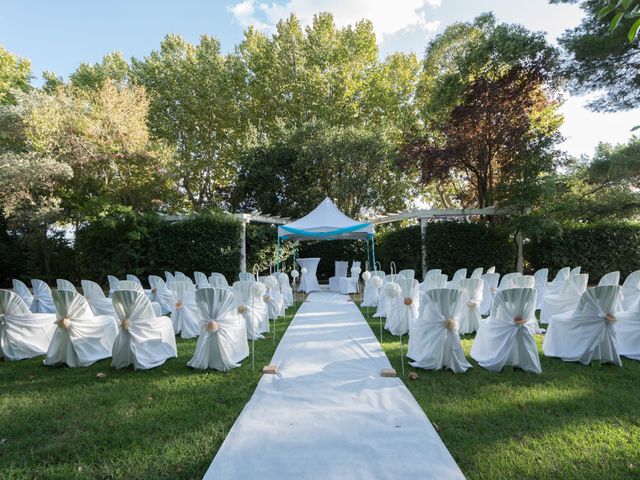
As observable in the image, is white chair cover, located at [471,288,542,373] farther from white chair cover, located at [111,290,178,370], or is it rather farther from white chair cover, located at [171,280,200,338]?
white chair cover, located at [171,280,200,338]

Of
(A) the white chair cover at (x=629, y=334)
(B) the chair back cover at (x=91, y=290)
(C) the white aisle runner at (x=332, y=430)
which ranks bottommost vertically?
(C) the white aisle runner at (x=332, y=430)

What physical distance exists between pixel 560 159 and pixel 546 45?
3.33 metres

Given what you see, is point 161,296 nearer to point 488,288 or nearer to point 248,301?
point 248,301

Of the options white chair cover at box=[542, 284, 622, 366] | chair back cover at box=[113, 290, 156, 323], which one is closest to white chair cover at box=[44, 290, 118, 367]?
chair back cover at box=[113, 290, 156, 323]

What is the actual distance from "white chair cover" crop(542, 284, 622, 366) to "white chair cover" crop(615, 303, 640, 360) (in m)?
0.52

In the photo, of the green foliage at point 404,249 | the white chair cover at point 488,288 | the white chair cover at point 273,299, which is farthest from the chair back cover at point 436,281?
the green foliage at point 404,249

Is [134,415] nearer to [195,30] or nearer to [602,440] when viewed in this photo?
[602,440]

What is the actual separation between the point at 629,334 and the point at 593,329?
0.77 m

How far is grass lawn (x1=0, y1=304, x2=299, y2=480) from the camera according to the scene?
2.27m

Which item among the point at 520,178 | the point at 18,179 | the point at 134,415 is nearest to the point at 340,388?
the point at 134,415

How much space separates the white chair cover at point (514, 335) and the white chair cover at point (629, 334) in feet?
4.74

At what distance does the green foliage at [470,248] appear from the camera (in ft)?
40.0

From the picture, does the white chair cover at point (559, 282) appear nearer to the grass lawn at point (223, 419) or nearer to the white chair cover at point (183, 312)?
the grass lawn at point (223, 419)

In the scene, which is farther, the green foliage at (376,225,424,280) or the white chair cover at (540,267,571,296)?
the green foliage at (376,225,424,280)
